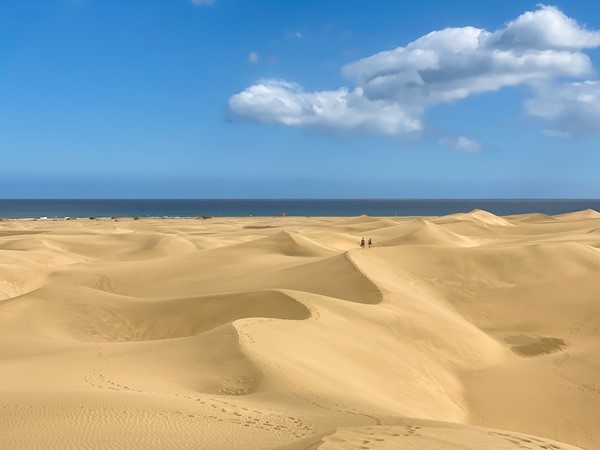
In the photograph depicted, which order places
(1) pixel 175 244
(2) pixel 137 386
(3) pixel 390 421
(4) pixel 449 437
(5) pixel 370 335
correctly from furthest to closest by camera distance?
(1) pixel 175 244 → (5) pixel 370 335 → (2) pixel 137 386 → (3) pixel 390 421 → (4) pixel 449 437

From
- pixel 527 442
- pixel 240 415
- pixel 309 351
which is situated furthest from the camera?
pixel 309 351

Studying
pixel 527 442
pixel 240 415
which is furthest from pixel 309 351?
pixel 527 442

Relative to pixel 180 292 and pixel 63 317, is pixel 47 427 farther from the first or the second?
pixel 180 292

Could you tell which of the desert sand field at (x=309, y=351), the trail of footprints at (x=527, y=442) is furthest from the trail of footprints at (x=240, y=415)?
the trail of footprints at (x=527, y=442)

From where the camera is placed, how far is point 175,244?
3922 centimetres

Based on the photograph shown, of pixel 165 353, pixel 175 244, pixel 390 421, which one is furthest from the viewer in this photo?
pixel 175 244

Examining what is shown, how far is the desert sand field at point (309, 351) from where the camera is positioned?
23.8ft

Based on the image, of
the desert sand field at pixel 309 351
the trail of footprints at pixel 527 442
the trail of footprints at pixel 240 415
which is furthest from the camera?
the trail of footprints at pixel 240 415

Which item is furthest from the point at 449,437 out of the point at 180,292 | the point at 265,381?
the point at 180,292

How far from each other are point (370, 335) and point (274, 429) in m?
7.62

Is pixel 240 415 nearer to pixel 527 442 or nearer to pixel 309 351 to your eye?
pixel 527 442

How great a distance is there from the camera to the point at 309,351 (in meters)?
12.4

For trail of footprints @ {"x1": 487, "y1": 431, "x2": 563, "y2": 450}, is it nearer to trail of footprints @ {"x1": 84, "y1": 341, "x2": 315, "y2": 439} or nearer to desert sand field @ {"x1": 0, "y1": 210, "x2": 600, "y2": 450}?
desert sand field @ {"x1": 0, "y1": 210, "x2": 600, "y2": 450}

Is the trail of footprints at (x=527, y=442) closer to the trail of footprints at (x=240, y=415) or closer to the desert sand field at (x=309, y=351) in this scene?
the desert sand field at (x=309, y=351)
